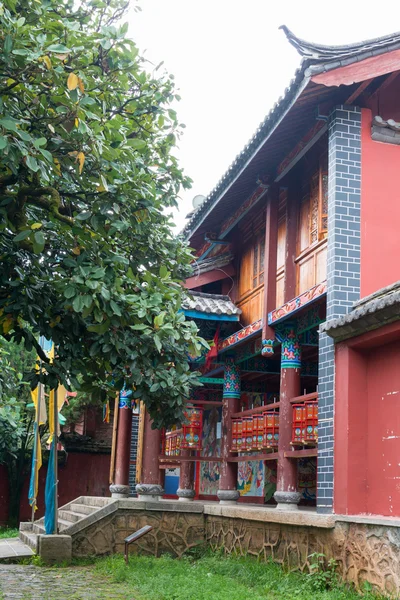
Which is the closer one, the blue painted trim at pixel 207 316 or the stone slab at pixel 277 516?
the stone slab at pixel 277 516

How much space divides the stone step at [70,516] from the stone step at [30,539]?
0.66 metres

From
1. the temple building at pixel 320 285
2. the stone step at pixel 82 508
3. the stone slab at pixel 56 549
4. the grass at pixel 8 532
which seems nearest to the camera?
the temple building at pixel 320 285

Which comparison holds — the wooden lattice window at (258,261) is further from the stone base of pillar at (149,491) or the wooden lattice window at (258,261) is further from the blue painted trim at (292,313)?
the stone base of pillar at (149,491)

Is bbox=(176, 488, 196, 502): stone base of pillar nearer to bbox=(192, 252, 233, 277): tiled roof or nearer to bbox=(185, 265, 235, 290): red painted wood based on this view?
bbox=(185, 265, 235, 290): red painted wood

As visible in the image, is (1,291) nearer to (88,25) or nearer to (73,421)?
(88,25)

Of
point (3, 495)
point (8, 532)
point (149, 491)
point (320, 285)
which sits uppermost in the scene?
point (320, 285)

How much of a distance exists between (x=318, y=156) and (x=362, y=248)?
1.85m

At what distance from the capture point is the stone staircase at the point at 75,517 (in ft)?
38.6

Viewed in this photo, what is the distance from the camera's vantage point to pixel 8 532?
18062 millimetres

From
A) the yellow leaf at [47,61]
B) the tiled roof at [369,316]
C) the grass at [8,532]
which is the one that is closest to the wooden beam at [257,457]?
the tiled roof at [369,316]

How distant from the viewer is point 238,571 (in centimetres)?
943

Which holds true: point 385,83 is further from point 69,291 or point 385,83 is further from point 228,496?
point 228,496

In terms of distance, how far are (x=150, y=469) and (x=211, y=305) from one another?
2.99 m

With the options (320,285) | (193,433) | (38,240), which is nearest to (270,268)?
(320,285)
